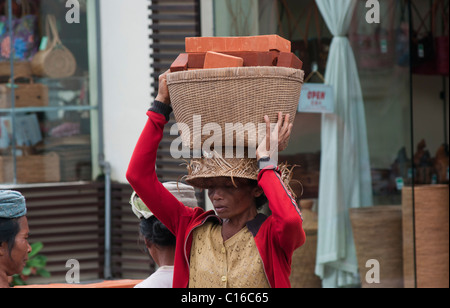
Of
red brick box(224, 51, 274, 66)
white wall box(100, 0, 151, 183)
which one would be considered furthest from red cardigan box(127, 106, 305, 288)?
white wall box(100, 0, 151, 183)

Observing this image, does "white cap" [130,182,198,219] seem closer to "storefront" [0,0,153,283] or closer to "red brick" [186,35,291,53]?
"red brick" [186,35,291,53]

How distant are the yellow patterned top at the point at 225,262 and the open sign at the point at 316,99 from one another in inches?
133

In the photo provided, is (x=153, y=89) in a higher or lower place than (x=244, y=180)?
higher

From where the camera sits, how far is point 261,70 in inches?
107

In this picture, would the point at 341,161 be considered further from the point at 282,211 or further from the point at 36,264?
the point at 282,211

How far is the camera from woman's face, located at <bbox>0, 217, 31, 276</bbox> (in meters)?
2.99

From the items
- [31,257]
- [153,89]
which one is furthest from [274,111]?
[31,257]

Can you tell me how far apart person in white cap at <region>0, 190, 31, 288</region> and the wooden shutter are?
364 centimetres

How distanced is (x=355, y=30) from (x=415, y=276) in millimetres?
2216

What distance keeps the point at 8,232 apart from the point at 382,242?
12.9 ft
